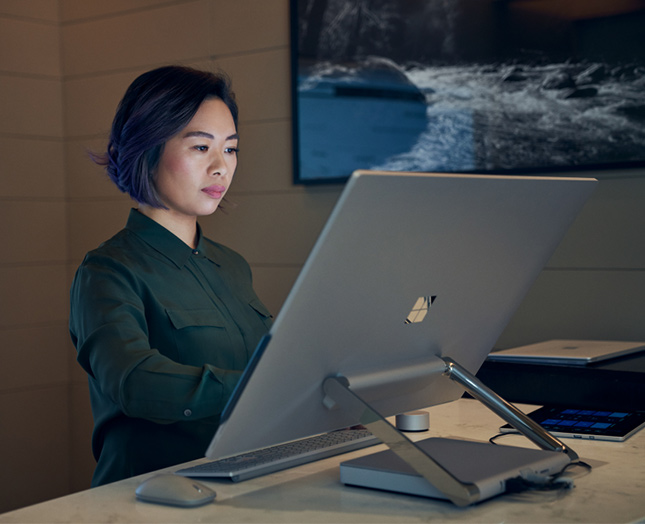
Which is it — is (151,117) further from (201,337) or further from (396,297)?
(396,297)

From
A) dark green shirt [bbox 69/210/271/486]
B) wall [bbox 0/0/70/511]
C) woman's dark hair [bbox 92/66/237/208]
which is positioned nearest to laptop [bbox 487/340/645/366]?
dark green shirt [bbox 69/210/271/486]

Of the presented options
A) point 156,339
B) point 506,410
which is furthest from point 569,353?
point 156,339

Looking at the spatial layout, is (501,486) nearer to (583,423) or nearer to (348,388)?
(348,388)

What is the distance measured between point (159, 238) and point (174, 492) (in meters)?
0.85

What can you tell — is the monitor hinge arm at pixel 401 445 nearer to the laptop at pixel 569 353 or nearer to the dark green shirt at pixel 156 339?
the dark green shirt at pixel 156 339

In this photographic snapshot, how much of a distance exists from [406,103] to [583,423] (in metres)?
1.86

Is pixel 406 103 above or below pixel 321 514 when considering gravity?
above

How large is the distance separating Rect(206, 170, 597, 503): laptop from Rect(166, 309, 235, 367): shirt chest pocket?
2.01ft

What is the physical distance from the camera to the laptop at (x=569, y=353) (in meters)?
2.27

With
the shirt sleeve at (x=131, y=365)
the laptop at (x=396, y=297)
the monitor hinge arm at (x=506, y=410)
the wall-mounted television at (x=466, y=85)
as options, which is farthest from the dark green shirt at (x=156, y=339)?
the wall-mounted television at (x=466, y=85)

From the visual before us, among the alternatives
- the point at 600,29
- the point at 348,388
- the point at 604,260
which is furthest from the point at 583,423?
the point at 600,29

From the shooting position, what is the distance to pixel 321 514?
114 cm

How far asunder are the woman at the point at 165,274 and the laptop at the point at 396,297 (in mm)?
482

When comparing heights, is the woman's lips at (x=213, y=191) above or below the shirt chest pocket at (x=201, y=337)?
above
